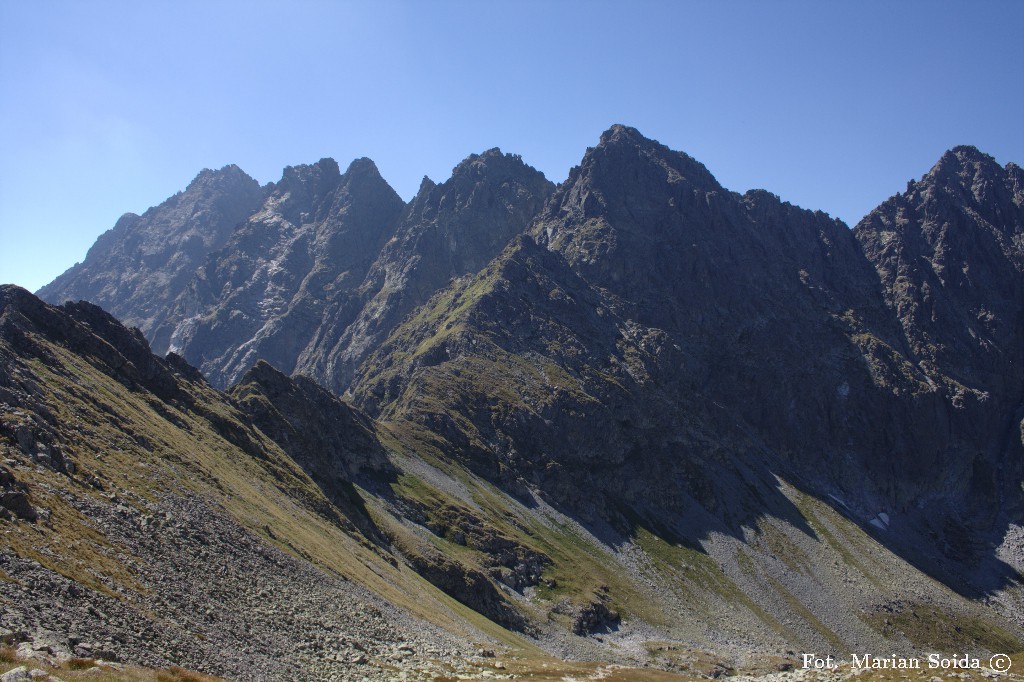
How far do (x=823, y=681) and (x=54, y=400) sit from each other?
68.6 m

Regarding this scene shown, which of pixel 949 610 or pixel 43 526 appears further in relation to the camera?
pixel 949 610

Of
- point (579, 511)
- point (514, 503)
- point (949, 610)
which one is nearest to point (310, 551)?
point (514, 503)

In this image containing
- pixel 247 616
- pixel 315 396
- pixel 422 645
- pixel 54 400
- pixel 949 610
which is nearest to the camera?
pixel 247 616

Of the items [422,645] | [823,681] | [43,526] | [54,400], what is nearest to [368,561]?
[422,645]

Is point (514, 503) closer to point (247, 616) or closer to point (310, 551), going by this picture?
point (310, 551)

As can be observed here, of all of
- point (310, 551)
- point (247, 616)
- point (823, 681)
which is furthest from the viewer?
point (310, 551)

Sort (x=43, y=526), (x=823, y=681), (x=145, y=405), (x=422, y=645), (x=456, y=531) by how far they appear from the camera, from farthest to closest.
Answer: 1. (x=456, y=531)
2. (x=145, y=405)
3. (x=422, y=645)
4. (x=823, y=681)
5. (x=43, y=526)

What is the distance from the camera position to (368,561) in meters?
80.4

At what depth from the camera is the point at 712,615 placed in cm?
13062

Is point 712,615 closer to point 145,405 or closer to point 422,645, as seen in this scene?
point 422,645

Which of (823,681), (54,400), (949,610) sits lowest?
(54,400)

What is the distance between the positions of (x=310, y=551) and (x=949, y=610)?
6031 inches

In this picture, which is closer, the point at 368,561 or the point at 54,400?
the point at 54,400

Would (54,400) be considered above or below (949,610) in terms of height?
below
